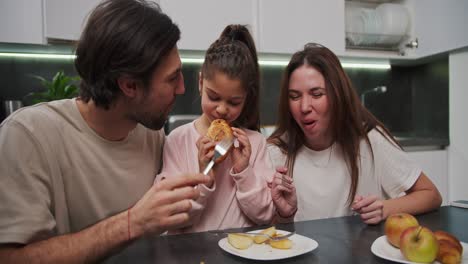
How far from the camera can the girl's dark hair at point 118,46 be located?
1.07 metres

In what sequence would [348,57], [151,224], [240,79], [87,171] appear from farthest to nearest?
[348,57] < [240,79] < [87,171] < [151,224]

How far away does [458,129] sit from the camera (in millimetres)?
2896

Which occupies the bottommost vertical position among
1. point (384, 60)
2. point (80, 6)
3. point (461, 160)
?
point (461, 160)

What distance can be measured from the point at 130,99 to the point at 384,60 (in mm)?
2678

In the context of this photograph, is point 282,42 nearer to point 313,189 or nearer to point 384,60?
point 384,60

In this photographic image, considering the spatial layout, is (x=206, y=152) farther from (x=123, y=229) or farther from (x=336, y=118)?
(x=336, y=118)

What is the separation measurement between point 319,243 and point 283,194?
1.07 ft

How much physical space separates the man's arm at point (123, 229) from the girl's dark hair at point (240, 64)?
18.8 inches

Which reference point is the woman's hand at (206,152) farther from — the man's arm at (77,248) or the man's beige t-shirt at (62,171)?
the man's arm at (77,248)

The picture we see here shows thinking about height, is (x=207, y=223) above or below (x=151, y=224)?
below

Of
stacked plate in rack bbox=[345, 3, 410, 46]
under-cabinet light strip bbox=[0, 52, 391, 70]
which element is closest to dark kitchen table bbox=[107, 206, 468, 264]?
under-cabinet light strip bbox=[0, 52, 391, 70]

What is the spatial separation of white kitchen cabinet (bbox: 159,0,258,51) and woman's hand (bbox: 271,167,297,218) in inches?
60.1

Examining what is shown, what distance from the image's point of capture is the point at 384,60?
330 cm

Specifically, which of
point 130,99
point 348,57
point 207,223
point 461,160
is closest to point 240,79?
point 130,99
